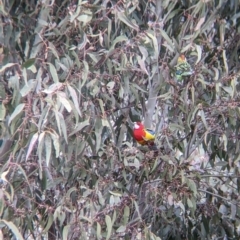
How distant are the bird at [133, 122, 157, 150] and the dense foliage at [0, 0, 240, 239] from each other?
4cm

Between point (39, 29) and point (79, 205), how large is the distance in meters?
0.70

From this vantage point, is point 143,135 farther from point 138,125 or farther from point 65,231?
point 65,231

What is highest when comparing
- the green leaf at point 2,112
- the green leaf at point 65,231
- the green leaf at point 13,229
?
the green leaf at point 2,112

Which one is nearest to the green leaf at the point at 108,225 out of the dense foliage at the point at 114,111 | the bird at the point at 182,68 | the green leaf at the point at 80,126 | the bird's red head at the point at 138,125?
the dense foliage at the point at 114,111

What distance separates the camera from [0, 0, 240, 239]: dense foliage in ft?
7.31

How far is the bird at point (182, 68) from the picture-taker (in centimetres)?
252

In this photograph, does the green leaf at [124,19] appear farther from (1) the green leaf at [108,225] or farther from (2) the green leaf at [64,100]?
(1) the green leaf at [108,225]

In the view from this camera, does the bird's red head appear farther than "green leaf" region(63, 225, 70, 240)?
Yes

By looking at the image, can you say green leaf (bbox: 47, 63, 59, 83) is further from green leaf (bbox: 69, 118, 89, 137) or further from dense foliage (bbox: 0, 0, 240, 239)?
green leaf (bbox: 69, 118, 89, 137)

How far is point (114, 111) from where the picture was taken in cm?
258

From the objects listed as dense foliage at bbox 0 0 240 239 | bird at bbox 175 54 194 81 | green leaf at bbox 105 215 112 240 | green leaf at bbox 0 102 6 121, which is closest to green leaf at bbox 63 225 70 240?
dense foliage at bbox 0 0 240 239

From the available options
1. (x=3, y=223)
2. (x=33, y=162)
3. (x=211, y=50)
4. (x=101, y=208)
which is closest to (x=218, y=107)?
(x=211, y=50)

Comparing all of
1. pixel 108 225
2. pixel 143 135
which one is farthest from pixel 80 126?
pixel 143 135

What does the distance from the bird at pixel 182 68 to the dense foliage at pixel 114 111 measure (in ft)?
0.08
